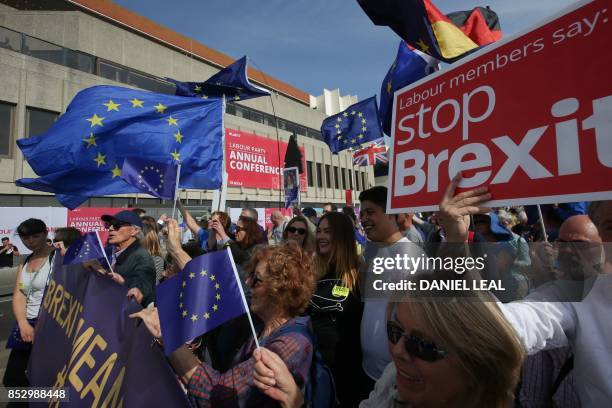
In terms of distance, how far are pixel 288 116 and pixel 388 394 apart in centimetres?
3443

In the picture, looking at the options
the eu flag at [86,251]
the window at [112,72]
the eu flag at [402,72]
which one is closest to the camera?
the eu flag at [86,251]

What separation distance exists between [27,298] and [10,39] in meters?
19.6

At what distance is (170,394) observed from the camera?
1.62 m

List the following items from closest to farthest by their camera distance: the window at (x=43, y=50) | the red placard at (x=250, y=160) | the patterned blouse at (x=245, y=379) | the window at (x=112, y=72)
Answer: the patterned blouse at (x=245, y=379) < the window at (x=43, y=50) < the window at (x=112, y=72) < the red placard at (x=250, y=160)

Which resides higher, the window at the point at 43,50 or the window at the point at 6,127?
the window at the point at 43,50

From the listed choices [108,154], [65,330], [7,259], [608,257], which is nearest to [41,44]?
[7,259]

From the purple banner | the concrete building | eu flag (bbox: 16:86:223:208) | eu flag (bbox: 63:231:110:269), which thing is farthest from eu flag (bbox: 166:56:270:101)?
the concrete building

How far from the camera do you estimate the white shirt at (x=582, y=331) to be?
106 cm

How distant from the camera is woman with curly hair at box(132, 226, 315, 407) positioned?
5.12ft

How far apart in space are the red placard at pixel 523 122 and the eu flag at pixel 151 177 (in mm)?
2454

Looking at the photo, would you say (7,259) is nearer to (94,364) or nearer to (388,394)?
(94,364)

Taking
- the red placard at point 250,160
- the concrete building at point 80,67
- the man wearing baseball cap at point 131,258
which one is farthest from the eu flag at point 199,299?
the red placard at point 250,160

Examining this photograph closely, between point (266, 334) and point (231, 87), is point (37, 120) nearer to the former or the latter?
point (231, 87)

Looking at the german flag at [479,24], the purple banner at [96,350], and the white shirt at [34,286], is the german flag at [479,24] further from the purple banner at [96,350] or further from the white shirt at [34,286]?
the white shirt at [34,286]
